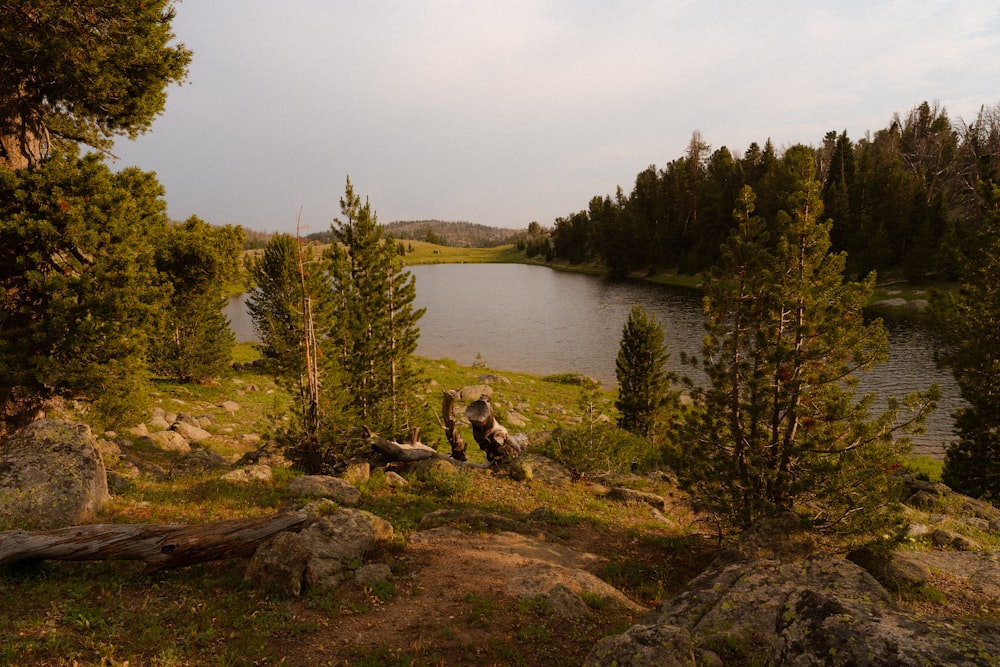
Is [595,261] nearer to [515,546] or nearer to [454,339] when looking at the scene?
[454,339]

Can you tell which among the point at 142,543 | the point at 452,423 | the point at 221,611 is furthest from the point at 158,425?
the point at 221,611

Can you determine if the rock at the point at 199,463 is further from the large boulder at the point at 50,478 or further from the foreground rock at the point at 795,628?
the foreground rock at the point at 795,628

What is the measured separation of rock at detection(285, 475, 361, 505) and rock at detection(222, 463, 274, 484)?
1.36 metres

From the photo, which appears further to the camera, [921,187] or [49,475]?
[921,187]

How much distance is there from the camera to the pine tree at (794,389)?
10.1 meters

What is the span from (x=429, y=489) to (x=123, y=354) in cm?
1136

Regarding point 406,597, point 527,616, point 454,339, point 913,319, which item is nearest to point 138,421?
point 406,597

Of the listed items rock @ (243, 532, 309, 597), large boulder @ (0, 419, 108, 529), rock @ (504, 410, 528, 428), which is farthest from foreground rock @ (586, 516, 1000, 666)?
rock @ (504, 410, 528, 428)

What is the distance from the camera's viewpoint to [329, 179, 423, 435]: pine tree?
76.4 feet

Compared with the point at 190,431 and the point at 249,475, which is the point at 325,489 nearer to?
the point at 249,475

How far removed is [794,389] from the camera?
10.2 m

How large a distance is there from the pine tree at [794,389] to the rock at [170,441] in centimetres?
2177

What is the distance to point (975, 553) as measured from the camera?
1109 centimetres

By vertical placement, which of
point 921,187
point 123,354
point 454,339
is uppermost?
point 921,187
